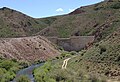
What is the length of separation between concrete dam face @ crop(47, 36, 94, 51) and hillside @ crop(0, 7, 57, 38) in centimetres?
2684

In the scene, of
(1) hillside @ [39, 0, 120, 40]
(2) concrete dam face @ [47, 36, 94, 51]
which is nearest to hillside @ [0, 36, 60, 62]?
(2) concrete dam face @ [47, 36, 94, 51]

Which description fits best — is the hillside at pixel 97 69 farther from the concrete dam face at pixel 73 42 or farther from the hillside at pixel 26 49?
the concrete dam face at pixel 73 42

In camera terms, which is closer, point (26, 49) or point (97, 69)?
point (97, 69)

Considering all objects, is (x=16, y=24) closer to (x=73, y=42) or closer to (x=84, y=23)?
(x=84, y=23)

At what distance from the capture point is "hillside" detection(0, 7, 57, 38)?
156875 mm

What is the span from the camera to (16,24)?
170m

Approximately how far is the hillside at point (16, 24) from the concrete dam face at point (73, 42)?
88.1 feet

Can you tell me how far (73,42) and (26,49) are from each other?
103 ft

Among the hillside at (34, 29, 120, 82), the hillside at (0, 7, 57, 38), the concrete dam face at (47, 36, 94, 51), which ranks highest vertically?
the hillside at (0, 7, 57, 38)

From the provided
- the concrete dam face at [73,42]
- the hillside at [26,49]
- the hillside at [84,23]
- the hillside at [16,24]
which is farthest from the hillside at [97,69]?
the hillside at [16,24]

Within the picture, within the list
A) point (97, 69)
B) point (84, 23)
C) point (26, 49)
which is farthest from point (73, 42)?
point (97, 69)

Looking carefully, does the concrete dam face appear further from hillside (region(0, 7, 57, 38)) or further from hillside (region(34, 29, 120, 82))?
hillside (region(34, 29, 120, 82))

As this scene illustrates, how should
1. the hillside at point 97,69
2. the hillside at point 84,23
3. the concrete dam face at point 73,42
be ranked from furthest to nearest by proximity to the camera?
the hillside at point 84,23 < the concrete dam face at point 73,42 < the hillside at point 97,69

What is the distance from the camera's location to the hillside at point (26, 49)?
94.1 m
